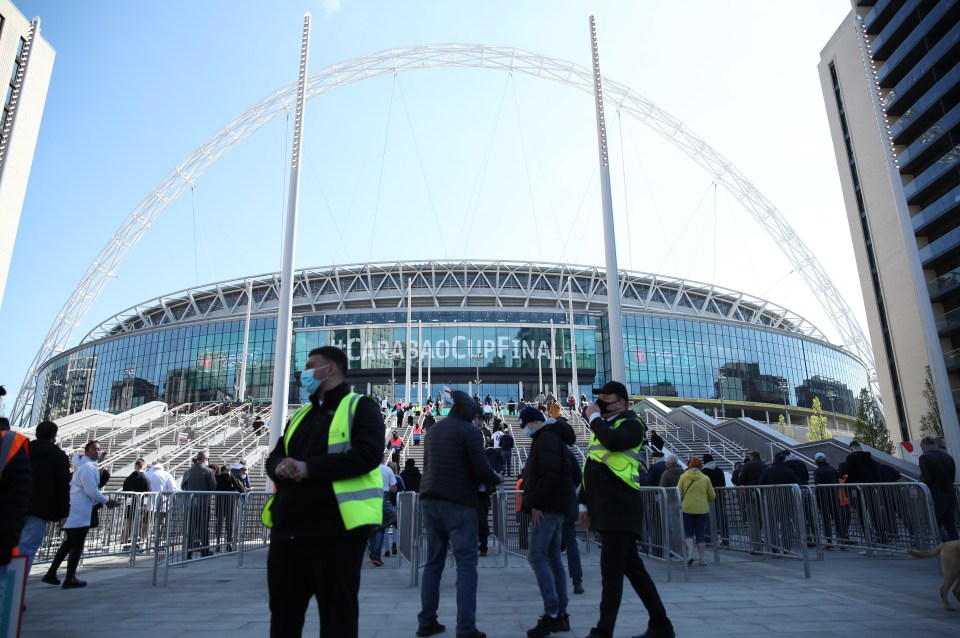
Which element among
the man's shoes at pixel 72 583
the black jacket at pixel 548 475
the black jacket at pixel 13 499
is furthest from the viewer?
the man's shoes at pixel 72 583

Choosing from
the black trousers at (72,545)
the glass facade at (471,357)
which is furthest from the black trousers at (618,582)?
the glass facade at (471,357)

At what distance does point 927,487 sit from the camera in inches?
375

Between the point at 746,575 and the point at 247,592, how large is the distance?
633cm

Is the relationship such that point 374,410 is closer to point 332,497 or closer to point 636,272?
point 332,497

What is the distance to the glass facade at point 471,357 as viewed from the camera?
70188 millimetres

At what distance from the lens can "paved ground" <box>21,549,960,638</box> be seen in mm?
5566

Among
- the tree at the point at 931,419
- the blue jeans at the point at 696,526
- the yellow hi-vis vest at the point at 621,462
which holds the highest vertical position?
the tree at the point at 931,419

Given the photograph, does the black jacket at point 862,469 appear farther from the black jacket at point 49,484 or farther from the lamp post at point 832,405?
the lamp post at point 832,405

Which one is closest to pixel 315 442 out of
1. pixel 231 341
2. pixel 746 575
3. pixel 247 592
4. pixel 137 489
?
pixel 247 592

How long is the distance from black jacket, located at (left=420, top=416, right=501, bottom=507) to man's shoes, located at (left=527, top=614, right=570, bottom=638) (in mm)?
1028

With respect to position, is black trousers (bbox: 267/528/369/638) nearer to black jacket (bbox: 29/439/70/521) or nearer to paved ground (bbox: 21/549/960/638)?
paved ground (bbox: 21/549/960/638)

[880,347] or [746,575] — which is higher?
[880,347]

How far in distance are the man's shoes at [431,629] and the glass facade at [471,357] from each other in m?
60.5

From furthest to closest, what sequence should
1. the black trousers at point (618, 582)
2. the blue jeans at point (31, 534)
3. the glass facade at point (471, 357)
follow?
the glass facade at point (471, 357), the blue jeans at point (31, 534), the black trousers at point (618, 582)
